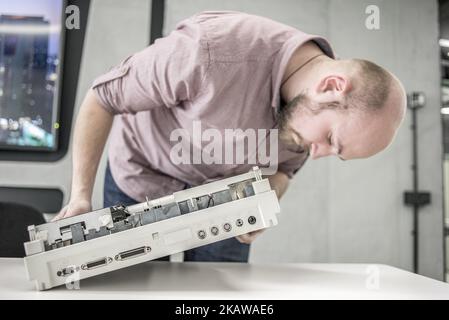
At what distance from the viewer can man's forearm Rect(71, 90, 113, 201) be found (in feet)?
4.08

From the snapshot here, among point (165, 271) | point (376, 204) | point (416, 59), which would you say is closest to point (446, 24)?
point (416, 59)

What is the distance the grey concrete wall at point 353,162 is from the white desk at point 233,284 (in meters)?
0.37

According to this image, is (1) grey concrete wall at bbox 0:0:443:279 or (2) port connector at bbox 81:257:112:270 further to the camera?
(1) grey concrete wall at bbox 0:0:443:279

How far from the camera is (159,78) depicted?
1138 millimetres

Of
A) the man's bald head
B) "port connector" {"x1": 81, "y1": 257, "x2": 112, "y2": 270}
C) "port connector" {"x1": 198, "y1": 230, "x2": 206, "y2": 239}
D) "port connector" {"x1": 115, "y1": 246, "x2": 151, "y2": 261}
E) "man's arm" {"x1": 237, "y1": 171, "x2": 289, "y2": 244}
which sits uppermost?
the man's bald head

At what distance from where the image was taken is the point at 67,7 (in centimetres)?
143

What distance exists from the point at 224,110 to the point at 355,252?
0.70m

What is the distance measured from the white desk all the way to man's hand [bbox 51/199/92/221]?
0.16 meters

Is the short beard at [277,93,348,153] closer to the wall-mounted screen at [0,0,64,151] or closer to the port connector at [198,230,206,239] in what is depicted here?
the port connector at [198,230,206,239]

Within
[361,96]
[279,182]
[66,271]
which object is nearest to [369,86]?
[361,96]

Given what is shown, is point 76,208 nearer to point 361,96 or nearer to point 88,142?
point 88,142

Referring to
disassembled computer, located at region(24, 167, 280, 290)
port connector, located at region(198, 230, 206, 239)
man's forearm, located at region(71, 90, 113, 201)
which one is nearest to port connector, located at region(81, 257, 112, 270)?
disassembled computer, located at region(24, 167, 280, 290)

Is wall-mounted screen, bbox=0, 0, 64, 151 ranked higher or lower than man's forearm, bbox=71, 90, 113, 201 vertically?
higher

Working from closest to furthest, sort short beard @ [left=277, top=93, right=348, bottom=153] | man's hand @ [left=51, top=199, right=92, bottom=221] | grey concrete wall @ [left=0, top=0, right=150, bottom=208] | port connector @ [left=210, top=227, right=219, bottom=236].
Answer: port connector @ [left=210, top=227, right=219, bottom=236] → man's hand @ [left=51, top=199, right=92, bottom=221] → short beard @ [left=277, top=93, right=348, bottom=153] → grey concrete wall @ [left=0, top=0, right=150, bottom=208]
